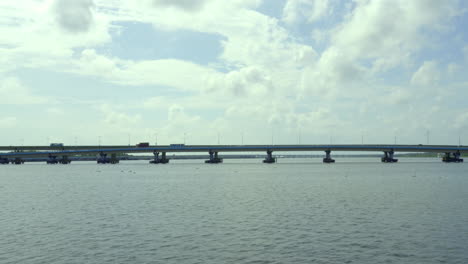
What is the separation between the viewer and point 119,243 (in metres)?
→ 33.9

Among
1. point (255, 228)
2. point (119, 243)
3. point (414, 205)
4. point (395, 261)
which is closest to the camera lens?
point (395, 261)

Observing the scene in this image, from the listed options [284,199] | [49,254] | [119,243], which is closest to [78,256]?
[49,254]

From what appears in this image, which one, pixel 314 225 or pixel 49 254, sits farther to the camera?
pixel 314 225

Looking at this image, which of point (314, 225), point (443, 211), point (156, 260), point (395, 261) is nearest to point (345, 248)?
point (395, 261)

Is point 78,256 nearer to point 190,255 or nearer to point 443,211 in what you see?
point 190,255

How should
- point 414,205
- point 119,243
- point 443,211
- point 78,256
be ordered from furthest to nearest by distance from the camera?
point 414,205
point 443,211
point 119,243
point 78,256

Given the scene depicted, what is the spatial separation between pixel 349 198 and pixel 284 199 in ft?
32.1

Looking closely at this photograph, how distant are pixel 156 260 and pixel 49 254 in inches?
313

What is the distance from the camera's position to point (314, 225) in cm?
4144

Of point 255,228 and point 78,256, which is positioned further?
point 255,228

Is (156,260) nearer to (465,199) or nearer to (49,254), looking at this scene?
(49,254)

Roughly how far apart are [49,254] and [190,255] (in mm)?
9821

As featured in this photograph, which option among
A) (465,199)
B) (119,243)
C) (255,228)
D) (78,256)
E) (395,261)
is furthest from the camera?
(465,199)

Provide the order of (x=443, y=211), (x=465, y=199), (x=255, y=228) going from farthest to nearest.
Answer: (x=465, y=199)
(x=443, y=211)
(x=255, y=228)
